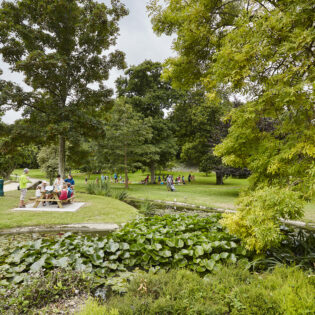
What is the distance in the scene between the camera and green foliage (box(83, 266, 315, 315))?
7.82ft

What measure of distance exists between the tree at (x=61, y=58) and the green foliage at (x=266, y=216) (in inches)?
401

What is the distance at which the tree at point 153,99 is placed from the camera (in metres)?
24.6

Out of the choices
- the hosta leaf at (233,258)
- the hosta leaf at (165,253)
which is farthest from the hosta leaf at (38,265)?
the hosta leaf at (233,258)

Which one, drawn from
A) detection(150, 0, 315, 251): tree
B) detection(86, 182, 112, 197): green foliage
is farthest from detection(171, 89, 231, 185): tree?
detection(150, 0, 315, 251): tree

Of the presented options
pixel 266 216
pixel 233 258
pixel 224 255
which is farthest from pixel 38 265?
pixel 266 216

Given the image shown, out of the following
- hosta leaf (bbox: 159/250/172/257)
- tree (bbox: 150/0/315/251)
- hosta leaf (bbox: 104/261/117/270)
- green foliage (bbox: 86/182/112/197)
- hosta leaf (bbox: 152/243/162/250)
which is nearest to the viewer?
tree (bbox: 150/0/315/251)

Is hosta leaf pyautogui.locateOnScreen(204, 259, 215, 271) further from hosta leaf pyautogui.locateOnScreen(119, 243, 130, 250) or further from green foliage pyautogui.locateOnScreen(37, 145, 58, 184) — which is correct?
green foliage pyautogui.locateOnScreen(37, 145, 58, 184)

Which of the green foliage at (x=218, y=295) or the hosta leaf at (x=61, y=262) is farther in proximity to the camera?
the hosta leaf at (x=61, y=262)

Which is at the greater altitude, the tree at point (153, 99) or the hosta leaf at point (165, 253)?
the tree at point (153, 99)

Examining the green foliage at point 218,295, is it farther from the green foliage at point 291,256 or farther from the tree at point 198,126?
the tree at point 198,126

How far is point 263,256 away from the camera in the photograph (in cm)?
374

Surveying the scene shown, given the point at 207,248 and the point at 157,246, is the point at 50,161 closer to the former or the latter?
the point at 157,246

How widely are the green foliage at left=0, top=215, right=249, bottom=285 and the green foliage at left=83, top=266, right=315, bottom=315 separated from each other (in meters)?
0.75

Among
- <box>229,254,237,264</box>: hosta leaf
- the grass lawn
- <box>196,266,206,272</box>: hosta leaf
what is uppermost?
<box>229,254,237,264</box>: hosta leaf
